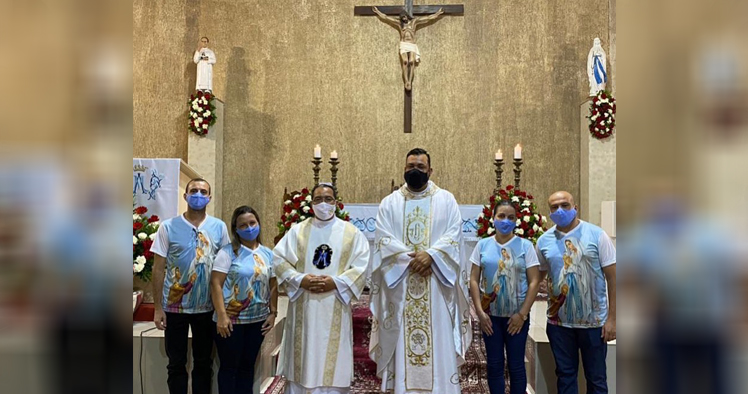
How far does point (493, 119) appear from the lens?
9.84 meters

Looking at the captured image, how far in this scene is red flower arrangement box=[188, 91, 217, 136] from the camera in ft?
29.9

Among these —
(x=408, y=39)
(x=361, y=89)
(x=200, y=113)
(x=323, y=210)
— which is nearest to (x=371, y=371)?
(x=323, y=210)

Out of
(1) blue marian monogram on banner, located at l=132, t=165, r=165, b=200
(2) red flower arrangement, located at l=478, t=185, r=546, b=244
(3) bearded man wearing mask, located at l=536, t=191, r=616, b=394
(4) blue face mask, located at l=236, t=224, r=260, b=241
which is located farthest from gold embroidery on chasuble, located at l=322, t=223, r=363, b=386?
(1) blue marian monogram on banner, located at l=132, t=165, r=165, b=200

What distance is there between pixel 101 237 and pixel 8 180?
8 centimetres

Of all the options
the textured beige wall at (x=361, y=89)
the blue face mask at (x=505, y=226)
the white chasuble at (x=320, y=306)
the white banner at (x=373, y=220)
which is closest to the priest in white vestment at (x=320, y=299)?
the white chasuble at (x=320, y=306)

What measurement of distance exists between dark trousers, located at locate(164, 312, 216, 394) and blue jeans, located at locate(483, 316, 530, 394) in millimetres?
2121

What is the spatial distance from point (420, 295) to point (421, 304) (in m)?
0.07

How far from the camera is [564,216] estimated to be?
413 cm

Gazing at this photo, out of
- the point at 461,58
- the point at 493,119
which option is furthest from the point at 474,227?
the point at 461,58

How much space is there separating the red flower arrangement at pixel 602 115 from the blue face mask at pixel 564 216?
16.9 ft

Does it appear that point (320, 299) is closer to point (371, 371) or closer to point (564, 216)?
point (371, 371)

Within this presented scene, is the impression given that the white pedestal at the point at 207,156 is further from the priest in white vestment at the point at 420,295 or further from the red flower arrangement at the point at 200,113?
the priest in white vestment at the point at 420,295

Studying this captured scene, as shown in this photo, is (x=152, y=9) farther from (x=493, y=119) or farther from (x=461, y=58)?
(x=493, y=119)

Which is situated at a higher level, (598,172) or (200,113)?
(200,113)
